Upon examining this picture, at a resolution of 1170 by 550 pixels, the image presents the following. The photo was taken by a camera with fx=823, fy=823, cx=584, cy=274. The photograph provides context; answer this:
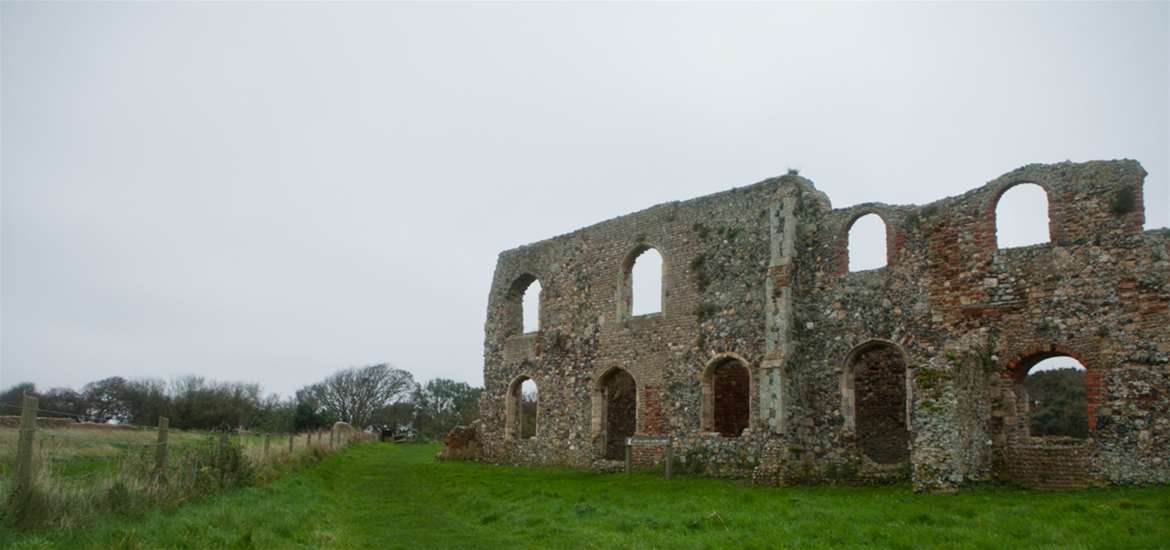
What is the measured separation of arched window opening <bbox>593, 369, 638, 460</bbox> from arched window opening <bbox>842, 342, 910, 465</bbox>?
6.42 m

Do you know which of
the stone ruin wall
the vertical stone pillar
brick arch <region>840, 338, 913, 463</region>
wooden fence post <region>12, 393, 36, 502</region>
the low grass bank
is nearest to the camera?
wooden fence post <region>12, 393, 36, 502</region>

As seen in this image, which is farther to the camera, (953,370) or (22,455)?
(953,370)


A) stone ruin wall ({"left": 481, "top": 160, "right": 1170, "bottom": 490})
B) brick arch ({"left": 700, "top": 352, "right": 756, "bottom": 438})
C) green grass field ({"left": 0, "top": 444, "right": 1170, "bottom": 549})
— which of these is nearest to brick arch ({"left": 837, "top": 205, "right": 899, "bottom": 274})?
stone ruin wall ({"left": 481, "top": 160, "right": 1170, "bottom": 490})

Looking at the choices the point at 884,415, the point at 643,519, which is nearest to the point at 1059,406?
the point at 884,415

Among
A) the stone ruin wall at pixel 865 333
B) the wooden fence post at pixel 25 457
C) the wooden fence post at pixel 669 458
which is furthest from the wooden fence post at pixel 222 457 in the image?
the stone ruin wall at pixel 865 333

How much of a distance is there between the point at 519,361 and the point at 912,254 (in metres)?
13.8

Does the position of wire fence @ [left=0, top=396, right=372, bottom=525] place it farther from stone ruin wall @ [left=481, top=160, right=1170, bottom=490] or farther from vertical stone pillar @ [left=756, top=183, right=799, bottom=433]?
vertical stone pillar @ [left=756, top=183, right=799, bottom=433]

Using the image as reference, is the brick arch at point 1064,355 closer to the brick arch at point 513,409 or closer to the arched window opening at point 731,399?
the arched window opening at point 731,399

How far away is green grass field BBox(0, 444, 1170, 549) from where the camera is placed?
32.0ft

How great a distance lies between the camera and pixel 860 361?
70.4 feet

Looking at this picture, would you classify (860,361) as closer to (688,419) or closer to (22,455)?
(688,419)

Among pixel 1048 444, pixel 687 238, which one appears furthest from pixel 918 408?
pixel 687 238

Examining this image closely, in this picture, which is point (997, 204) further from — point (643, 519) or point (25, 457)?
point (25, 457)

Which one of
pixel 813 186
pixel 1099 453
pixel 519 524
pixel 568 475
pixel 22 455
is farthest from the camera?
pixel 568 475
